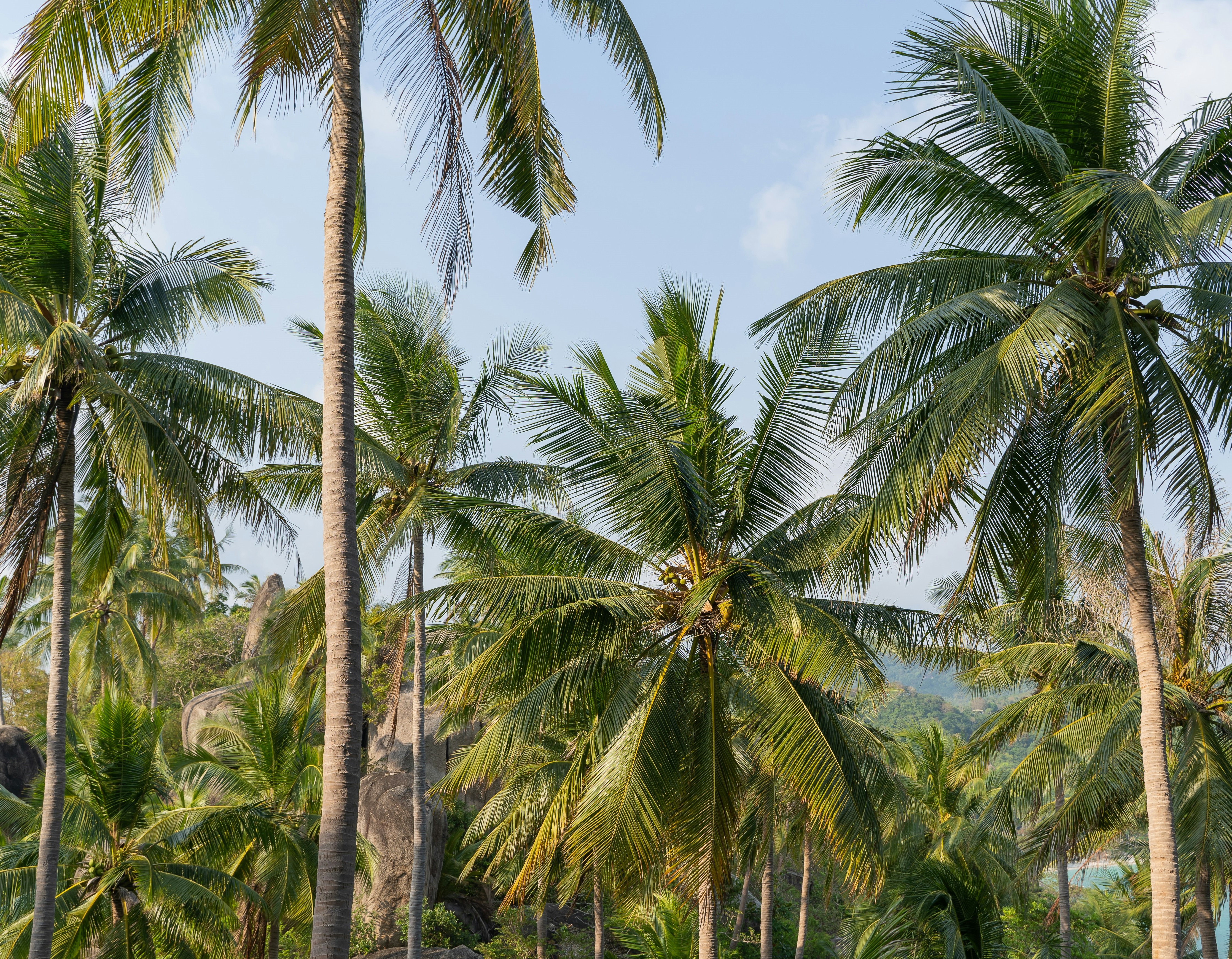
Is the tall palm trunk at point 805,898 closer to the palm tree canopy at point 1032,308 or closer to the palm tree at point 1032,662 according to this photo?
the palm tree at point 1032,662

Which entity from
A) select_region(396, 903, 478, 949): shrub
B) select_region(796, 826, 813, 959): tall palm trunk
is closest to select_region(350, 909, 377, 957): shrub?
select_region(396, 903, 478, 949): shrub

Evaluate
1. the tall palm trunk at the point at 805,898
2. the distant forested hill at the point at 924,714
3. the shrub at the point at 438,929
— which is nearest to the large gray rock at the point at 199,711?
the shrub at the point at 438,929

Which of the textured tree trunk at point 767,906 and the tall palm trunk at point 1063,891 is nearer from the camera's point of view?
the textured tree trunk at point 767,906

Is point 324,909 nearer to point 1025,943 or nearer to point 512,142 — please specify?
point 512,142

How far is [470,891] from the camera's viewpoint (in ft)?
83.5

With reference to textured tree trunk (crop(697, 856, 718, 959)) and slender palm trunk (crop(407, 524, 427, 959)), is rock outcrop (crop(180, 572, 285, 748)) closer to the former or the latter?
slender palm trunk (crop(407, 524, 427, 959))

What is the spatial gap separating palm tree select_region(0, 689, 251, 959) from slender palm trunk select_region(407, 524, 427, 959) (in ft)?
7.95

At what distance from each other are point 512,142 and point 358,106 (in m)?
1.99

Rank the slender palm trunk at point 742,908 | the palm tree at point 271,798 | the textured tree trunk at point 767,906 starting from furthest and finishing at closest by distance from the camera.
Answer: the slender palm trunk at point 742,908
the textured tree trunk at point 767,906
the palm tree at point 271,798

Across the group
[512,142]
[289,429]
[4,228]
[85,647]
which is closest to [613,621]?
[289,429]

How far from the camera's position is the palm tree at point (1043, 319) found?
8.55m

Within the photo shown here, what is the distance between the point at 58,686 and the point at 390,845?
12.7 meters

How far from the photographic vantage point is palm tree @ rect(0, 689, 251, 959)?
1288 centimetres

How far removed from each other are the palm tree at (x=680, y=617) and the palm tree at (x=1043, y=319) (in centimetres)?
141
